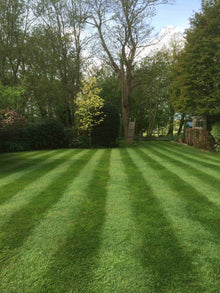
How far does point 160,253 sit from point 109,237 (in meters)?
0.72

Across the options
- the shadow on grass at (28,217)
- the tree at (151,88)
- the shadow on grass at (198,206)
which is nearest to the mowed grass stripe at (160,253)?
the shadow on grass at (198,206)

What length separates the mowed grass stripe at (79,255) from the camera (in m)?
1.93

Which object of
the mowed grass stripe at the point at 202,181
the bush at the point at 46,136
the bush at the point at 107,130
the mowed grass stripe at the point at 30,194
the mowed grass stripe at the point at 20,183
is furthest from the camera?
the bush at the point at 107,130

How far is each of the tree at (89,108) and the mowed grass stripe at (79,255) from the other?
11.0m

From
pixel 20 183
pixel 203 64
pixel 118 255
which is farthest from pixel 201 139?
pixel 118 255

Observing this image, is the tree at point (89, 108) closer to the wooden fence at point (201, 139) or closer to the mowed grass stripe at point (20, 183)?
the wooden fence at point (201, 139)

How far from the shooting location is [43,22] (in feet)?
54.7

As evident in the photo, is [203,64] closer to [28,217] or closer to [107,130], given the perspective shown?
[107,130]

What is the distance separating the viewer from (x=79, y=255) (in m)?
2.33

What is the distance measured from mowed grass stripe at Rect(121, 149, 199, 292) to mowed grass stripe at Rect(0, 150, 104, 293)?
42.4 inches

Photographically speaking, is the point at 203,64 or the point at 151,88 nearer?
the point at 203,64

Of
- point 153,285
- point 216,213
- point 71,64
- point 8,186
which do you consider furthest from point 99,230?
point 71,64

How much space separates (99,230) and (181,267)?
3.98ft

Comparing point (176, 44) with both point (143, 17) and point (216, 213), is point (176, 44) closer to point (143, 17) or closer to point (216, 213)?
point (143, 17)
